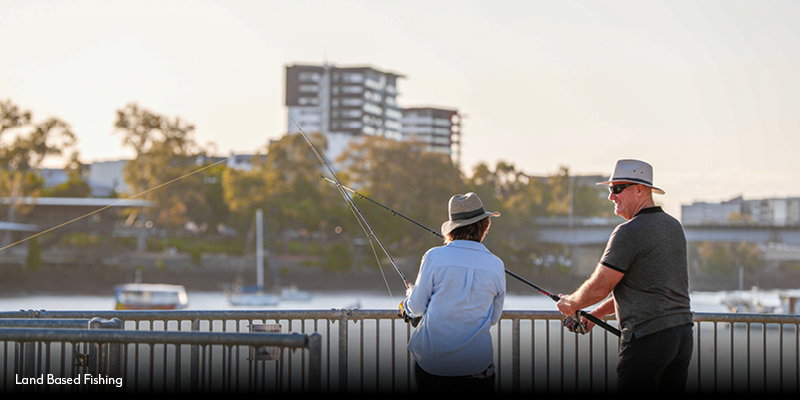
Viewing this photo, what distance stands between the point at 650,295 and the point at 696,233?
205ft

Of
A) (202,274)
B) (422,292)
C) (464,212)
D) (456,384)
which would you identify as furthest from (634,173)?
(202,274)

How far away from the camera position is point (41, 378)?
14.1 feet

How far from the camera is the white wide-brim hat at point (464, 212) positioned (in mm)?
3891

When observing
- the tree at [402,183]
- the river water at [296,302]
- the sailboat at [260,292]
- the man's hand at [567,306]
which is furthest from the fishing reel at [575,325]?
the tree at [402,183]

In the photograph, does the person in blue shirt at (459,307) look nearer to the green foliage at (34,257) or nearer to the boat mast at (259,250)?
the boat mast at (259,250)

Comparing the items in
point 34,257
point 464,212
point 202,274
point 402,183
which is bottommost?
point 202,274

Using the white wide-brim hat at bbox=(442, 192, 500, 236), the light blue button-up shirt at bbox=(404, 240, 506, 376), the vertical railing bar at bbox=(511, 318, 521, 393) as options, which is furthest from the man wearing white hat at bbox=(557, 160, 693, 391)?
the vertical railing bar at bbox=(511, 318, 521, 393)

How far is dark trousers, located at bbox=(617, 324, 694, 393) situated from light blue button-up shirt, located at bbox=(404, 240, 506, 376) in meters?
0.65

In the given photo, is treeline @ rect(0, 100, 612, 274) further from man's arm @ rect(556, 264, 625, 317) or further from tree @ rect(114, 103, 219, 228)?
man's arm @ rect(556, 264, 625, 317)

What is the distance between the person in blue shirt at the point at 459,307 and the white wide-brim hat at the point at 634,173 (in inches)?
27.3

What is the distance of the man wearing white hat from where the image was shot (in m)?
3.72

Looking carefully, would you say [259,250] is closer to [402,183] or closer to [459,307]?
[402,183]

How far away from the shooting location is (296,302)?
54906 mm

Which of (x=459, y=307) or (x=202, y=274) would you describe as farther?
(x=202, y=274)
